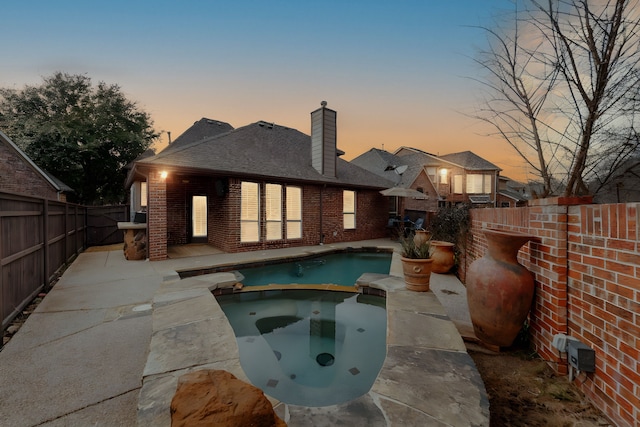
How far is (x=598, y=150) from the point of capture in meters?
3.79

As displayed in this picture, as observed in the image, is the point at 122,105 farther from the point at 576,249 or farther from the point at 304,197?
the point at 576,249

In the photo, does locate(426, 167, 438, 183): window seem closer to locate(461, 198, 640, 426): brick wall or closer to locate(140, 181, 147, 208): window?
locate(140, 181, 147, 208): window

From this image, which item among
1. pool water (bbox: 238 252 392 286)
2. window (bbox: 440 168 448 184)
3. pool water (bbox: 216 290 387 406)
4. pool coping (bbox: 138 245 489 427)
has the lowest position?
pool water (bbox: 216 290 387 406)

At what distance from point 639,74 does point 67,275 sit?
1034 cm

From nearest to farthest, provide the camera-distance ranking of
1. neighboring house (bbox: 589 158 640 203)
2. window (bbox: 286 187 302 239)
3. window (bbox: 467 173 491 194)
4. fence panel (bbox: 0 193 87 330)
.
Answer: fence panel (bbox: 0 193 87 330) → neighboring house (bbox: 589 158 640 203) → window (bbox: 286 187 302 239) → window (bbox: 467 173 491 194)

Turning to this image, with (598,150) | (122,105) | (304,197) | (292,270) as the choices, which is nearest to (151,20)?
(304,197)

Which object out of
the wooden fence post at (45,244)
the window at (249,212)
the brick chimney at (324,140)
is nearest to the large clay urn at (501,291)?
the wooden fence post at (45,244)

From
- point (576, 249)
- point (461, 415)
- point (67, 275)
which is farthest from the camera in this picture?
point (67, 275)

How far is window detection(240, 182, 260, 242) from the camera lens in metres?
8.66

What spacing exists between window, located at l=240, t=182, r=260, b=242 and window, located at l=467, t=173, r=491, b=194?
894 inches

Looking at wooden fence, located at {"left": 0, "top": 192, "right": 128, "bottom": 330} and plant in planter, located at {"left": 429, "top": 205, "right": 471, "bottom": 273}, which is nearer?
wooden fence, located at {"left": 0, "top": 192, "right": 128, "bottom": 330}

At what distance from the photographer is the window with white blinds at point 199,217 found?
1005 cm

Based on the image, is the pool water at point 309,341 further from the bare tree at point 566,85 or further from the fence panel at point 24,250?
the bare tree at point 566,85

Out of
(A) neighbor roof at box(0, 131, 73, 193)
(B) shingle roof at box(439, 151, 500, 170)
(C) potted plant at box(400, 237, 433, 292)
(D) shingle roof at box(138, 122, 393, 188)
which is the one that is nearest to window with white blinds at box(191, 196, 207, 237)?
(D) shingle roof at box(138, 122, 393, 188)
